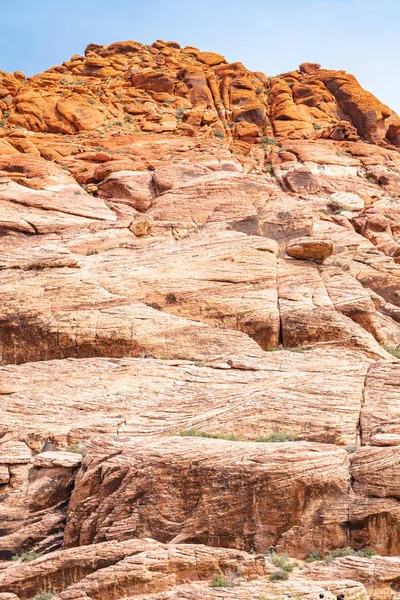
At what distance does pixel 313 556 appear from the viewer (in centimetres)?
1538

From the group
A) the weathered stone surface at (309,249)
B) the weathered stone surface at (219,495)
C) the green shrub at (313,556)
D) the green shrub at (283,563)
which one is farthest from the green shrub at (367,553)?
the weathered stone surface at (309,249)

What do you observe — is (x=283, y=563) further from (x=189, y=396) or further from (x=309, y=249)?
(x=309, y=249)

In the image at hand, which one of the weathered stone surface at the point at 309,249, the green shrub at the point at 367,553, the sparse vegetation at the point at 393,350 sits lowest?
the green shrub at the point at 367,553

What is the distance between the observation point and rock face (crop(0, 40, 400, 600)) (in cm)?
1562

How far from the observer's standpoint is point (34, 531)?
17406 mm

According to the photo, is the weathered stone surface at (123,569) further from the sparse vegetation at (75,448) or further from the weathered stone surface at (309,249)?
the weathered stone surface at (309,249)

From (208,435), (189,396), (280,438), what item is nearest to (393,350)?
(189,396)

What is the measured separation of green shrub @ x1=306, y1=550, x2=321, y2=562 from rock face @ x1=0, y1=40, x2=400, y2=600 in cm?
15

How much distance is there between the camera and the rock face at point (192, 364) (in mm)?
15617

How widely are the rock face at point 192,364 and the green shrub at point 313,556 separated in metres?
0.15

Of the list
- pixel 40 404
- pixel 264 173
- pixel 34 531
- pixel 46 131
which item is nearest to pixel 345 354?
pixel 40 404

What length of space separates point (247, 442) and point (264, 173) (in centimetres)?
3090

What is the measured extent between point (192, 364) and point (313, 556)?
8866 millimetres

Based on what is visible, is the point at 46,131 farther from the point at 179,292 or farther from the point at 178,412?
the point at 178,412
